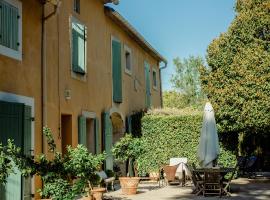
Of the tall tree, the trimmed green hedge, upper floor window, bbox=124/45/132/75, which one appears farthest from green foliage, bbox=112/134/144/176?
the tall tree

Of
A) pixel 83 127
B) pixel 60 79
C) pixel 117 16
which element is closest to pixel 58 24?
pixel 60 79

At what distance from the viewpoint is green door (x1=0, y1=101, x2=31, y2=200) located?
321 inches

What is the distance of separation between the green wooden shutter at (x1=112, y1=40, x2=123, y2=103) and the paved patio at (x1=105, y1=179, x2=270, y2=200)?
3465 mm

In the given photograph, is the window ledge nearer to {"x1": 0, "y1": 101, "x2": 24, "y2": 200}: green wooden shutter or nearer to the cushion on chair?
{"x1": 0, "y1": 101, "x2": 24, "y2": 200}: green wooden shutter

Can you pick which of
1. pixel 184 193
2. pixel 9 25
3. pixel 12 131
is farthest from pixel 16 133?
pixel 184 193

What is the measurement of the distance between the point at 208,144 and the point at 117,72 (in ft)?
16.7

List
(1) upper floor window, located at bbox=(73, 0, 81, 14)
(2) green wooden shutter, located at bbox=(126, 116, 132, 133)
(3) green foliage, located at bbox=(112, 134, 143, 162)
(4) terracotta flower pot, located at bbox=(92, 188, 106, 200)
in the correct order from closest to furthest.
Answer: (4) terracotta flower pot, located at bbox=(92, 188, 106, 200) < (3) green foliage, located at bbox=(112, 134, 143, 162) < (1) upper floor window, located at bbox=(73, 0, 81, 14) < (2) green wooden shutter, located at bbox=(126, 116, 132, 133)

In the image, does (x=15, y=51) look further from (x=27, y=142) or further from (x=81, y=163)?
(x=81, y=163)

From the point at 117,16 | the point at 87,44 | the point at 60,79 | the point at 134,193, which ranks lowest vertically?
the point at 134,193

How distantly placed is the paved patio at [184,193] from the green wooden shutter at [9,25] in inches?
168

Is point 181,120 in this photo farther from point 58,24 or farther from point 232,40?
point 58,24

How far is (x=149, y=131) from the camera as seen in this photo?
1606 cm

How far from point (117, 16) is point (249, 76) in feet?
16.2

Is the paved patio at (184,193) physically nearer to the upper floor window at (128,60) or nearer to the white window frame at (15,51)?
the white window frame at (15,51)
